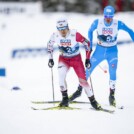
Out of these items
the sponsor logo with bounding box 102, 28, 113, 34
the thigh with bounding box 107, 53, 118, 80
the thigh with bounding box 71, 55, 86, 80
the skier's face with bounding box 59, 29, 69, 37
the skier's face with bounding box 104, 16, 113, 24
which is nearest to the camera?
the skier's face with bounding box 59, 29, 69, 37

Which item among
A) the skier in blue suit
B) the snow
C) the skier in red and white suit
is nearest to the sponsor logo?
the skier in blue suit

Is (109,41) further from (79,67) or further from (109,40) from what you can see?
(79,67)

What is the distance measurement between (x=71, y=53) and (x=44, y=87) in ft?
12.5

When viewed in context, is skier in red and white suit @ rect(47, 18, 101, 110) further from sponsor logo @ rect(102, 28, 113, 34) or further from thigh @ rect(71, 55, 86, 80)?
sponsor logo @ rect(102, 28, 113, 34)

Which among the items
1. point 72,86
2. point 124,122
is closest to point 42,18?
point 72,86

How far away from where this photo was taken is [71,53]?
9211 millimetres

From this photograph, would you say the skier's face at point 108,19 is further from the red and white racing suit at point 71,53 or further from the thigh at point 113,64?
the red and white racing suit at point 71,53

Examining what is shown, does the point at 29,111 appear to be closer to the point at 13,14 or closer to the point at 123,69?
the point at 123,69

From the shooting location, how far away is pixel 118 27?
985 cm

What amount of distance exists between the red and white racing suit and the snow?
73cm

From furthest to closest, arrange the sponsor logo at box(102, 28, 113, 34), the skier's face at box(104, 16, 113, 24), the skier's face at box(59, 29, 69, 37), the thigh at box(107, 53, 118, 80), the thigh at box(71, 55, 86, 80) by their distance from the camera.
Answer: the thigh at box(107, 53, 118, 80) < the sponsor logo at box(102, 28, 113, 34) < the skier's face at box(104, 16, 113, 24) < the thigh at box(71, 55, 86, 80) < the skier's face at box(59, 29, 69, 37)

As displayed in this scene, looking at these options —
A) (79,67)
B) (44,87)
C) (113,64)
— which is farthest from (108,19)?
(44,87)

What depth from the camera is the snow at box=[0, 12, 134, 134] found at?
7855 millimetres

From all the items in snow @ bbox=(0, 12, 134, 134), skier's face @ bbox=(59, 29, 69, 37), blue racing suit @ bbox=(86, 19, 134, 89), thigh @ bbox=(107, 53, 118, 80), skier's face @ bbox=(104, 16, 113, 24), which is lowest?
snow @ bbox=(0, 12, 134, 134)
